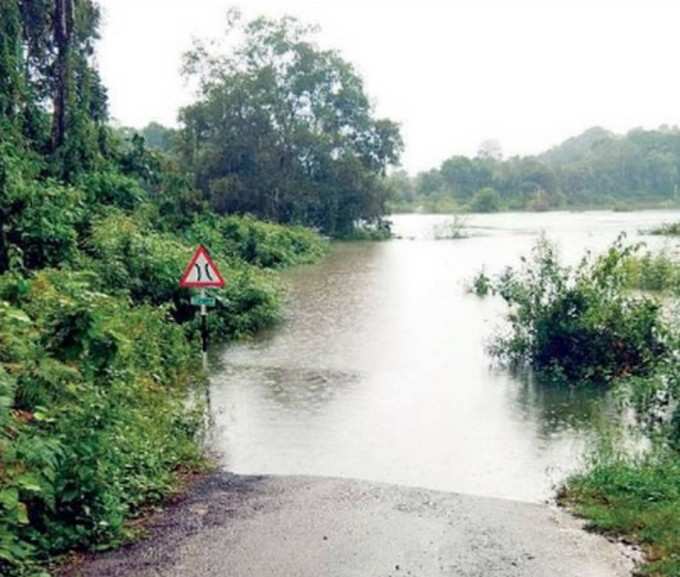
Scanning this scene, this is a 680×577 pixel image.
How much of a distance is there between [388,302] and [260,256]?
394 inches

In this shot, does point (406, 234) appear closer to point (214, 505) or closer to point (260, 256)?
point (260, 256)

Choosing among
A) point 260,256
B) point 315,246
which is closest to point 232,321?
point 260,256

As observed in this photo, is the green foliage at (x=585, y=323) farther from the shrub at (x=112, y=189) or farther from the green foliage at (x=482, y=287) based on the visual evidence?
the shrub at (x=112, y=189)

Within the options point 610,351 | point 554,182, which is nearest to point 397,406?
point 610,351

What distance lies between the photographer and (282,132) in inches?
1731

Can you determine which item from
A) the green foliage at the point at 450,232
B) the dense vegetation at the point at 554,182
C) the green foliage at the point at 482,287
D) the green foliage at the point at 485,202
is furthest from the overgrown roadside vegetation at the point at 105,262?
the dense vegetation at the point at 554,182

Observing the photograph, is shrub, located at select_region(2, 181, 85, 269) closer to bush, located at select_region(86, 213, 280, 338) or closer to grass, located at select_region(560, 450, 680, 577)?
bush, located at select_region(86, 213, 280, 338)

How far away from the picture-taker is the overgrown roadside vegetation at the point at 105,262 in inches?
204

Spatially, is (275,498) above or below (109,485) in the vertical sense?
below

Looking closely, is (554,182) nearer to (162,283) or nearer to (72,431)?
(162,283)

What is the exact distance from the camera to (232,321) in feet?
48.1

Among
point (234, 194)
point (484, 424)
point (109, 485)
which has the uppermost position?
point (234, 194)

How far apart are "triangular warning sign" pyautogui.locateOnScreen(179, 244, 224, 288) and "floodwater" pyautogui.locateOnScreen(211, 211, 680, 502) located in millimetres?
1552

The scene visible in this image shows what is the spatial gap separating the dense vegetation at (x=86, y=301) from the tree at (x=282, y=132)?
11.1 metres
